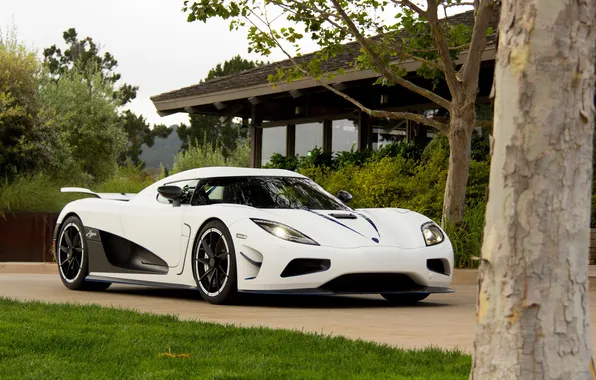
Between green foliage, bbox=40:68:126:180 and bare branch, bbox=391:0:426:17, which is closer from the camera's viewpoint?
bare branch, bbox=391:0:426:17

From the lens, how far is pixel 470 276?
12.7 metres

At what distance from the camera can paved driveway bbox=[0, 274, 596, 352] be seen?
6746 mm

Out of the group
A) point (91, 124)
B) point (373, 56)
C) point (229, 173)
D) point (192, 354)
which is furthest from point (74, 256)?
point (91, 124)

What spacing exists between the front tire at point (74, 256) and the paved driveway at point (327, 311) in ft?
0.55

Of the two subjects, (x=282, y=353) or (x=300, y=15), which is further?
(x=300, y=15)

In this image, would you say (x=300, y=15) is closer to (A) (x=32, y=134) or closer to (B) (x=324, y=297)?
(B) (x=324, y=297)

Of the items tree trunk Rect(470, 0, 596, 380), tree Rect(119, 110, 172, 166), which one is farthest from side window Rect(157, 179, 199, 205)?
tree Rect(119, 110, 172, 166)

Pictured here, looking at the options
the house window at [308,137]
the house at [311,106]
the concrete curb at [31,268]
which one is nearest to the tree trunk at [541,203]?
the concrete curb at [31,268]

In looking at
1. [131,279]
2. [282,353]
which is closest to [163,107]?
[131,279]

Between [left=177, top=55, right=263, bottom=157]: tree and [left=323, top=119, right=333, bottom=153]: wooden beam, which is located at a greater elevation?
[left=177, top=55, right=263, bottom=157]: tree

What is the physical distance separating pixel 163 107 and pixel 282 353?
19257 millimetres

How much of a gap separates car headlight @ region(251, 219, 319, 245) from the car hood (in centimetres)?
4

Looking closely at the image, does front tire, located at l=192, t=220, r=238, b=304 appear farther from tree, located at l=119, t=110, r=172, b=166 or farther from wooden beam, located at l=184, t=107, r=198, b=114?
tree, located at l=119, t=110, r=172, b=166

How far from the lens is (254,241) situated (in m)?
8.63
